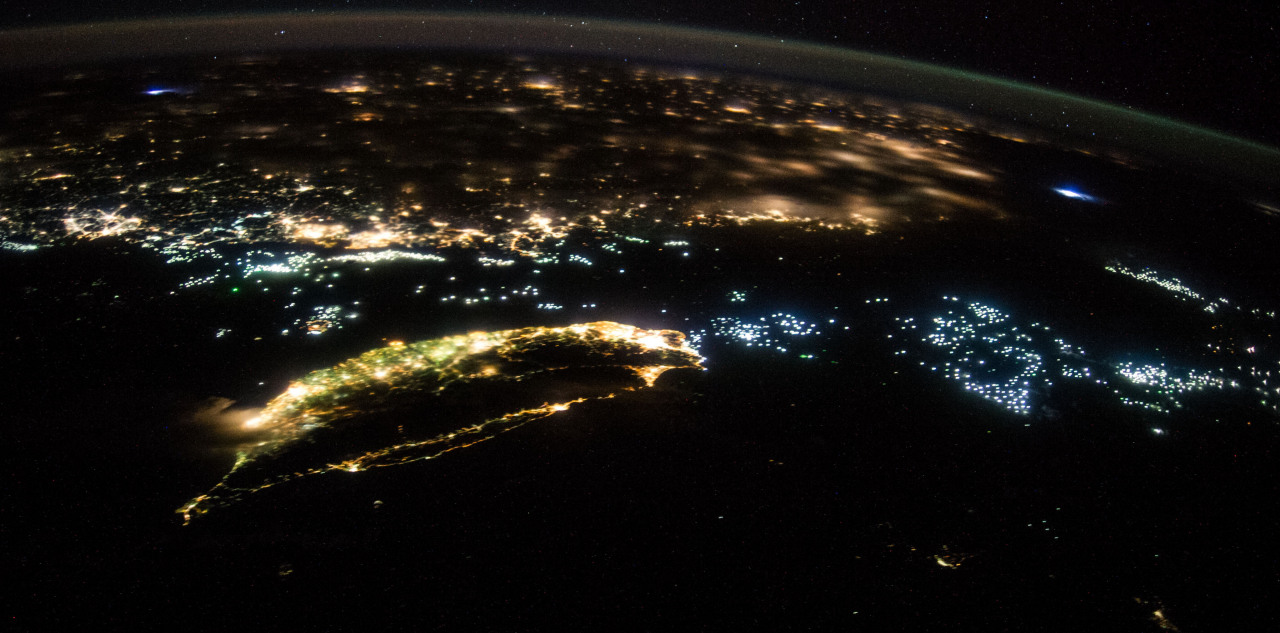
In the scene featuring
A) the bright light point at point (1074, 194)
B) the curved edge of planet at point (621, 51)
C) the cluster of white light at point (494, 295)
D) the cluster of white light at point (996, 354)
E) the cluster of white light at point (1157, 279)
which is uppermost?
the curved edge of planet at point (621, 51)

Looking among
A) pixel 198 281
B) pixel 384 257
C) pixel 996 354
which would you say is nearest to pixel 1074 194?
pixel 996 354

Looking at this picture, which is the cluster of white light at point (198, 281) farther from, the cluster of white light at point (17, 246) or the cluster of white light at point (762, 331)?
the cluster of white light at point (762, 331)

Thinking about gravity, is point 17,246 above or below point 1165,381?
above

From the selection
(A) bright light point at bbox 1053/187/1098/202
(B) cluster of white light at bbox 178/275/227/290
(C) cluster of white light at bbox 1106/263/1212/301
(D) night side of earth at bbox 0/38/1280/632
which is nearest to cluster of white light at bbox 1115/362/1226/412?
(D) night side of earth at bbox 0/38/1280/632

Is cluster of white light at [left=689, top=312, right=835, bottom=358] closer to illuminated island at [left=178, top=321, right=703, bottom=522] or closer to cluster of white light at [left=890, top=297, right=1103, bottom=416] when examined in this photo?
illuminated island at [left=178, top=321, right=703, bottom=522]

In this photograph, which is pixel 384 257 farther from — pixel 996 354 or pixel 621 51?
pixel 621 51

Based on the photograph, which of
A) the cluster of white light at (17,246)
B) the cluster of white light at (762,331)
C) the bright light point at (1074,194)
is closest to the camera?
the cluster of white light at (762,331)

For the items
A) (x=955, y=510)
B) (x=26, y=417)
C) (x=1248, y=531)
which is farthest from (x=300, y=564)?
(x=1248, y=531)

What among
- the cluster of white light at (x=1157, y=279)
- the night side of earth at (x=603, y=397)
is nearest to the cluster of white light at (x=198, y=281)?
the night side of earth at (x=603, y=397)
